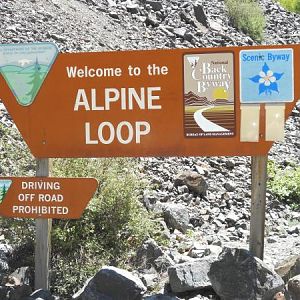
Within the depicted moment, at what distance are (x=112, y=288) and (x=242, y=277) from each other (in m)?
1.08

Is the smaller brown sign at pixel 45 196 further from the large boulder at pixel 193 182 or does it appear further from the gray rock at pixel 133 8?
the gray rock at pixel 133 8

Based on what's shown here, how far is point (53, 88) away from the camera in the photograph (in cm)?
586

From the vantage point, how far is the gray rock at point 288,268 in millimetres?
5570

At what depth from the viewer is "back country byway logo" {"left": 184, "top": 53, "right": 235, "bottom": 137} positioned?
5.54 meters

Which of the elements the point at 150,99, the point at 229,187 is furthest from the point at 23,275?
the point at 229,187

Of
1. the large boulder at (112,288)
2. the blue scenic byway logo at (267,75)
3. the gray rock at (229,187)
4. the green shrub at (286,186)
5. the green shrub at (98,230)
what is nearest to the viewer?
the blue scenic byway logo at (267,75)

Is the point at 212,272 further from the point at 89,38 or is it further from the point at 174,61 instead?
the point at 89,38

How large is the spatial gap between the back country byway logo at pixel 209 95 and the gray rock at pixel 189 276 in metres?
1.14

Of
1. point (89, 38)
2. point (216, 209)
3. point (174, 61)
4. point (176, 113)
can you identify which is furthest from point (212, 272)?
point (89, 38)

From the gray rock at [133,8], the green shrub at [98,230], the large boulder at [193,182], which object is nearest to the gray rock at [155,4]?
the gray rock at [133,8]

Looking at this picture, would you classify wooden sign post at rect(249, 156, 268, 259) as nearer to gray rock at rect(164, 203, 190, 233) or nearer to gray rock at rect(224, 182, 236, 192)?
gray rock at rect(164, 203, 190, 233)

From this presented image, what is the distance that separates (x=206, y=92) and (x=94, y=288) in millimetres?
1884

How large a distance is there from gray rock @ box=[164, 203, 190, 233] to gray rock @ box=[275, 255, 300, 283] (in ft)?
9.70

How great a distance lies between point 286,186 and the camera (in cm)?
1240
